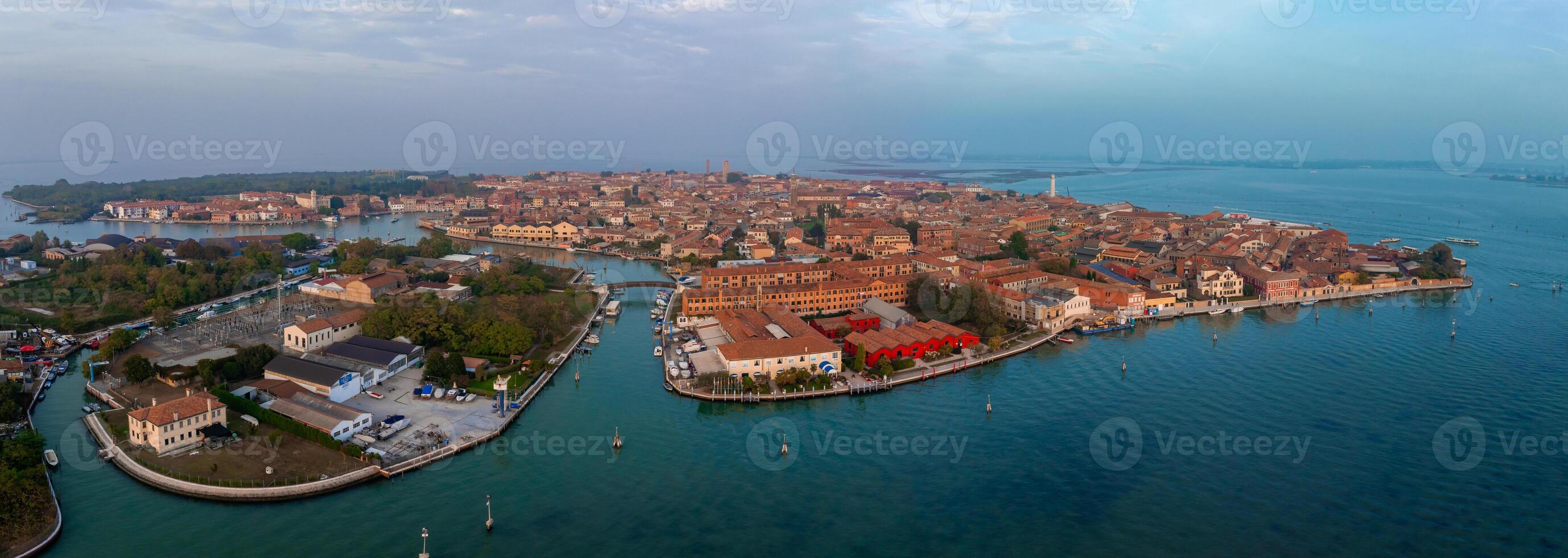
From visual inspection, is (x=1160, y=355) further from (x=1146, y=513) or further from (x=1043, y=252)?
(x=1043, y=252)

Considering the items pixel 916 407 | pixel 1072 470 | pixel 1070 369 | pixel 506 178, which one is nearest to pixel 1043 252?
pixel 1070 369

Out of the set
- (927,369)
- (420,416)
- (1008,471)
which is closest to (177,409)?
(420,416)

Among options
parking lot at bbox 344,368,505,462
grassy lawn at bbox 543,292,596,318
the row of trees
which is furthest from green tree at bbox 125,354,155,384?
grassy lawn at bbox 543,292,596,318

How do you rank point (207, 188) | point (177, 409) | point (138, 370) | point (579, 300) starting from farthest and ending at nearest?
point (207, 188), point (579, 300), point (138, 370), point (177, 409)

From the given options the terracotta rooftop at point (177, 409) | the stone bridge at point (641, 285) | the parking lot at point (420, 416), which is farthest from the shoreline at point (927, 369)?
the terracotta rooftop at point (177, 409)

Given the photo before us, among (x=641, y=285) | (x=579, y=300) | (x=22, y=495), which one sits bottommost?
(x=22, y=495)

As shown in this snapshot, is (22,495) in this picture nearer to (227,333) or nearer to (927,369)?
(227,333)
